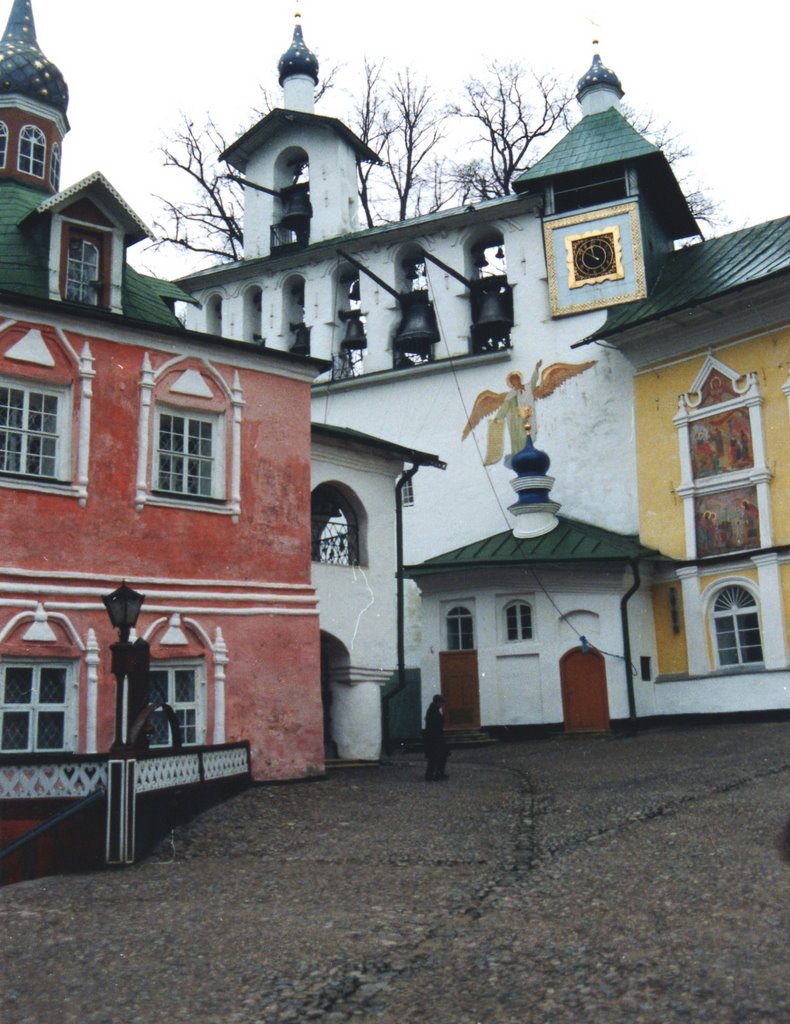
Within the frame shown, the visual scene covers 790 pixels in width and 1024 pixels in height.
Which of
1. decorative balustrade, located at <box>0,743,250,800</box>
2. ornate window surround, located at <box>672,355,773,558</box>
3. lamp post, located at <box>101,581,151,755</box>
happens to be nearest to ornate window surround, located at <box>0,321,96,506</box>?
lamp post, located at <box>101,581,151,755</box>

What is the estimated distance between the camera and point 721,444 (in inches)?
903

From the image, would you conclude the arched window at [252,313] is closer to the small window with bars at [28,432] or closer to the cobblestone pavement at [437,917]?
the small window with bars at [28,432]

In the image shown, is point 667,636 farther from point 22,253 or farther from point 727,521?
point 22,253

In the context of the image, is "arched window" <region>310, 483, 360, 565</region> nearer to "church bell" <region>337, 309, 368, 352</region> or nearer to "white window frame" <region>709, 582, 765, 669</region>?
"white window frame" <region>709, 582, 765, 669</region>

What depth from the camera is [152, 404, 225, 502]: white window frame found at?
15617 millimetres

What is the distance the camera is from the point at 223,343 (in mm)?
16344

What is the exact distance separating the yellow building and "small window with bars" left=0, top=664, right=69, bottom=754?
1293 centimetres

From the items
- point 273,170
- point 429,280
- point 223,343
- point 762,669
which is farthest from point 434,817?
point 273,170

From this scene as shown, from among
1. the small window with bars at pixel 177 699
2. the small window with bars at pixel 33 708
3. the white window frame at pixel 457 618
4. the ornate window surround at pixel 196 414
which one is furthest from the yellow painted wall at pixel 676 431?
the small window with bars at pixel 33 708

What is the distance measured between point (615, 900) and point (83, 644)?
8482 mm

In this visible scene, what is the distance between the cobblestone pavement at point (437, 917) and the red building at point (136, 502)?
2.69 meters

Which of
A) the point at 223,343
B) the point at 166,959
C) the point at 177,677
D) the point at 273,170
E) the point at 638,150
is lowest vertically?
the point at 166,959

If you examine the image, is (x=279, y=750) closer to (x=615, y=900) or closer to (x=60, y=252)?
(x=60, y=252)

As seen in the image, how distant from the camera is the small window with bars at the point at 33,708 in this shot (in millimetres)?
13750
